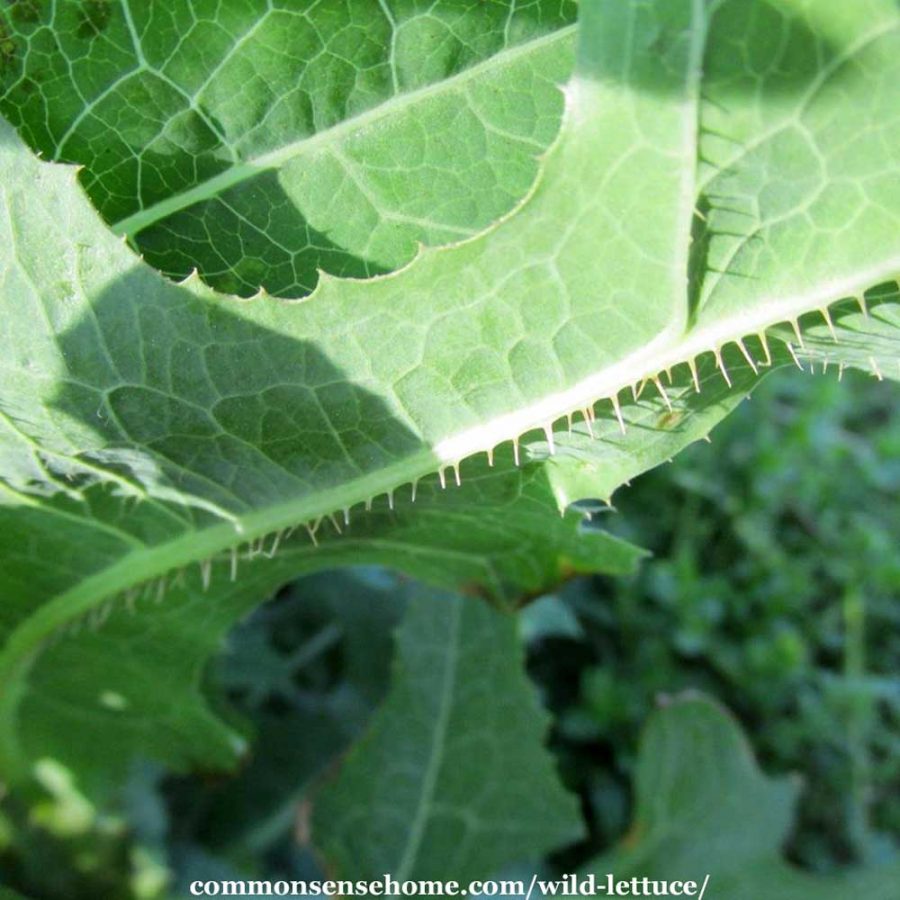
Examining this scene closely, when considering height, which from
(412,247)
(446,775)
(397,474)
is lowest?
(446,775)

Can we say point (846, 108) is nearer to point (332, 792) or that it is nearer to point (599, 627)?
point (332, 792)

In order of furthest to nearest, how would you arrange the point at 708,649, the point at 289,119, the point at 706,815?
the point at 708,649, the point at 706,815, the point at 289,119

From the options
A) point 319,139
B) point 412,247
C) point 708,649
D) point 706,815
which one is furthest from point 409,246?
point 708,649

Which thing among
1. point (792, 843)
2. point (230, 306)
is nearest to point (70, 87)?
point (230, 306)

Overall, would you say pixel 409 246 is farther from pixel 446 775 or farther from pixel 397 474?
pixel 446 775

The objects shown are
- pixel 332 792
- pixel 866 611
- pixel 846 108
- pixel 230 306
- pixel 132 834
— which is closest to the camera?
pixel 846 108

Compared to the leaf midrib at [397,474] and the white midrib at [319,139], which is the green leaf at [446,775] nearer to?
the leaf midrib at [397,474]

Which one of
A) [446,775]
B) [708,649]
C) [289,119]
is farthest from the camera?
[708,649]
